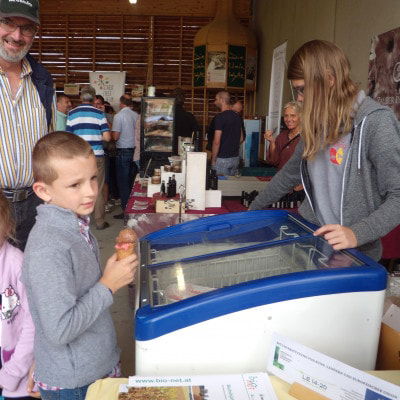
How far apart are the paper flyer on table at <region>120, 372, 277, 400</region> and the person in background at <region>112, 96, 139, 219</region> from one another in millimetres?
6113

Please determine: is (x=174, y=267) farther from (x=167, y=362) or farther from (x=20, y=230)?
(x=20, y=230)

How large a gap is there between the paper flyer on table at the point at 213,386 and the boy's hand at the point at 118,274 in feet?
1.10

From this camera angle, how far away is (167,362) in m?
1.09

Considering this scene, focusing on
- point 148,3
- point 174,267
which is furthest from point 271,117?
point 174,267

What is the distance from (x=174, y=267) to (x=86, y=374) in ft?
1.35

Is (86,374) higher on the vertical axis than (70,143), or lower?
lower

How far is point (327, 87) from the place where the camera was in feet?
5.07

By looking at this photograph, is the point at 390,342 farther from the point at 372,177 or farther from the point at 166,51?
the point at 166,51

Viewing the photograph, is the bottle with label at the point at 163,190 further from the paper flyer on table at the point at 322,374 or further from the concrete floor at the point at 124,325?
the paper flyer on table at the point at 322,374

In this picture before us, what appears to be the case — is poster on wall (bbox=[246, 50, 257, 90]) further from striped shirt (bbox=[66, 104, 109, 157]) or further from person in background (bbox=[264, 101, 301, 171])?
person in background (bbox=[264, 101, 301, 171])

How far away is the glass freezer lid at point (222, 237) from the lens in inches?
61.6

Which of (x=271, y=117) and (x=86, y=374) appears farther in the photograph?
(x=271, y=117)

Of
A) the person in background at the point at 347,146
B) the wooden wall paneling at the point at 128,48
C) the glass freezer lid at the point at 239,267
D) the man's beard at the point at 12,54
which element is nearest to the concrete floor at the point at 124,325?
the glass freezer lid at the point at 239,267

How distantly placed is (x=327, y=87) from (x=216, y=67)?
824 cm
